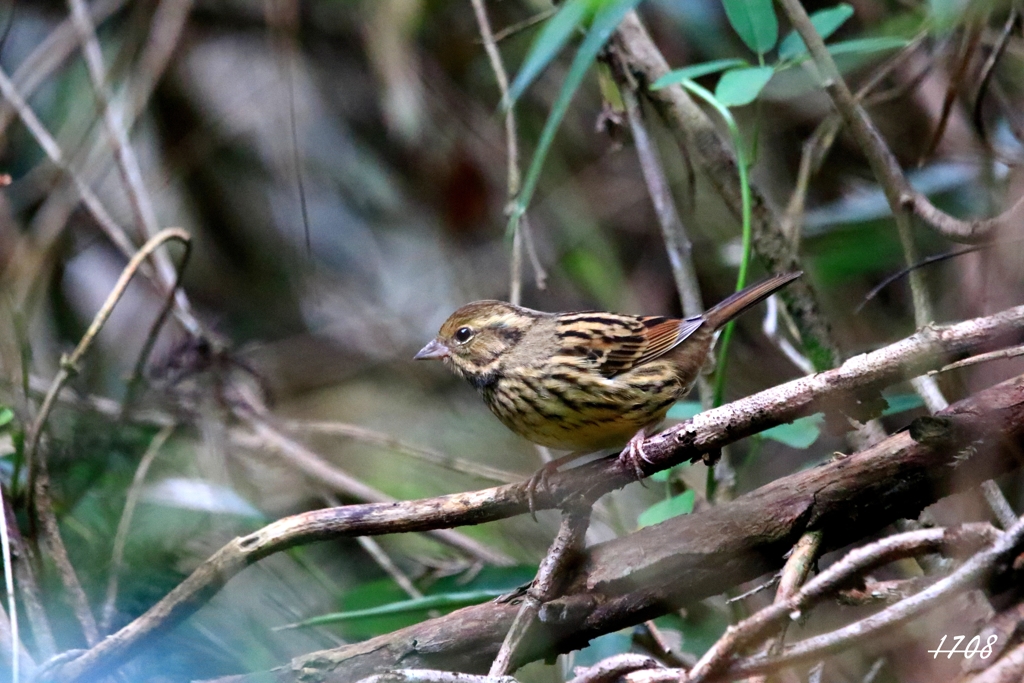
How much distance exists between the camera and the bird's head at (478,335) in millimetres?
3318

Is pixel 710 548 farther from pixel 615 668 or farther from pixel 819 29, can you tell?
pixel 819 29

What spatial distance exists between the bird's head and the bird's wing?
16 cm

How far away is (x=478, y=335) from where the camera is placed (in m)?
3.38

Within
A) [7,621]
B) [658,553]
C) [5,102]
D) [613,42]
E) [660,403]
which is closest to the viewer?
[658,553]

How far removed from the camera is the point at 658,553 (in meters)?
2.17

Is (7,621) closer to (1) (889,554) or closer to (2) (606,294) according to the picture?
Result: (1) (889,554)

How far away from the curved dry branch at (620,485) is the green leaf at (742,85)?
962mm

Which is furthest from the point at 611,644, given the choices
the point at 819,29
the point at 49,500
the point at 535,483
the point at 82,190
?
the point at 82,190

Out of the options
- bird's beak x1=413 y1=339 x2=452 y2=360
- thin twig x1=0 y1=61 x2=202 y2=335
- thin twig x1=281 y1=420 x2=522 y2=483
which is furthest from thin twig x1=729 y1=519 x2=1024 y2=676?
thin twig x1=0 y1=61 x2=202 y2=335

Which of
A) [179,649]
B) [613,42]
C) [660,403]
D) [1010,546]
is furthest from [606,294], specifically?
[1010,546]

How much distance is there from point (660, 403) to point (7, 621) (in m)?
1.87

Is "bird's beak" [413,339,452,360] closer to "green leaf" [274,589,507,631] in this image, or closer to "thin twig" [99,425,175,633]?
"green leaf" [274,589,507,631]

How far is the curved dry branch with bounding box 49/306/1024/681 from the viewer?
75.2 inches

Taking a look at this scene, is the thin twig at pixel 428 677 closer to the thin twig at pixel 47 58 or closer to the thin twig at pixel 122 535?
the thin twig at pixel 122 535
